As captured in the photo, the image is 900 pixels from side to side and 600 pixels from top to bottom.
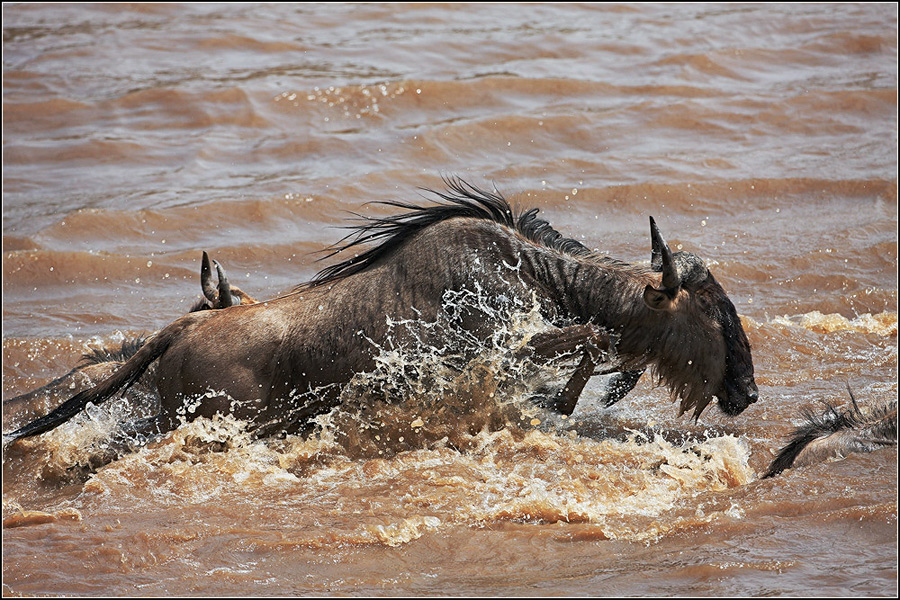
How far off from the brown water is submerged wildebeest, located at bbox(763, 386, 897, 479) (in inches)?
3.5

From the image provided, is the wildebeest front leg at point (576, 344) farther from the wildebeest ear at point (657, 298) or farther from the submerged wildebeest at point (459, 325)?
the wildebeest ear at point (657, 298)

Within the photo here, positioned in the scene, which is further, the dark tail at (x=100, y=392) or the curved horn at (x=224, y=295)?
the curved horn at (x=224, y=295)

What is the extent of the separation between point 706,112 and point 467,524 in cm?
1040

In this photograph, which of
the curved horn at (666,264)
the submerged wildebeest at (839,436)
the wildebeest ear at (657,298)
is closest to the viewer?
the submerged wildebeest at (839,436)

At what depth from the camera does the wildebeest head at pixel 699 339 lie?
629 cm

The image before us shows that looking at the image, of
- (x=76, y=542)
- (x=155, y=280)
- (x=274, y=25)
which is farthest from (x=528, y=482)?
(x=274, y=25)

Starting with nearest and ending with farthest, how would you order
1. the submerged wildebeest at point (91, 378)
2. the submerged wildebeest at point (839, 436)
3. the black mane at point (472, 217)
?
the submerged wildebeest at point (839, 436)
the black mane at point (472, 217)
the submerged wildebeest at point (91, 378)

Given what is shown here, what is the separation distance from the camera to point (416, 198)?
11883 mm

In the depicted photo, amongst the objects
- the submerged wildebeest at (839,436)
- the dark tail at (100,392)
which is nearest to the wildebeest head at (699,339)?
the submerged wildebeest at (839,436)

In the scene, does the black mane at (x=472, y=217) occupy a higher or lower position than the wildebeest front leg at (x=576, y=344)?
higher

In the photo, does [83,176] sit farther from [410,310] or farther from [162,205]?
[410,310]

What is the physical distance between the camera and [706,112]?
1459 centimetres

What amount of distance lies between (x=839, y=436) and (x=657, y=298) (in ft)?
4.06

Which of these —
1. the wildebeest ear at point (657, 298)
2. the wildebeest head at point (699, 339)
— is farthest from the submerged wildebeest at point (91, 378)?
the wildebeest head at point (699, 339)
